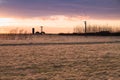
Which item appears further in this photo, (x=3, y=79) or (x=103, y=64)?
(x=103, y=64)

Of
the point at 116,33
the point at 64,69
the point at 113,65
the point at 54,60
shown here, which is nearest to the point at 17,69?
the point at 64,69

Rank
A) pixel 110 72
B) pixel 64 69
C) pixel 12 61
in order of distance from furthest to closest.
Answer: pixel 12 61 → pixel 64 69 → pixel 110 72

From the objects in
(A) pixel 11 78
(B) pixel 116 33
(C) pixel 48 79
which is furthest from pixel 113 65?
(B) pixel 116 33

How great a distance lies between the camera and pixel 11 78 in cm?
1053

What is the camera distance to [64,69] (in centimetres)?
1242

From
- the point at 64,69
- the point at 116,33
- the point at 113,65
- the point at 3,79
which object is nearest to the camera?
the point at 3,79

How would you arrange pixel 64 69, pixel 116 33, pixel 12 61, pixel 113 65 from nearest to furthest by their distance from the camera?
pixel 64 69 → pixel 113 65 → pixel 12 61 → pixel 116 33

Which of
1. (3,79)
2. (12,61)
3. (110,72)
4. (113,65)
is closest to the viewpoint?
(3,79)

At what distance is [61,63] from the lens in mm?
13969

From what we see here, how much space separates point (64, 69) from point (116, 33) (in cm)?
4288

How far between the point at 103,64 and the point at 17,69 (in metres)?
3.76

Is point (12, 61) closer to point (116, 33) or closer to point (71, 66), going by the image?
point (71, 66)

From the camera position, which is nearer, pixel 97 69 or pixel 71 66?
pixel 97 69

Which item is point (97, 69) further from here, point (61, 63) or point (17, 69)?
point (17, 69)
